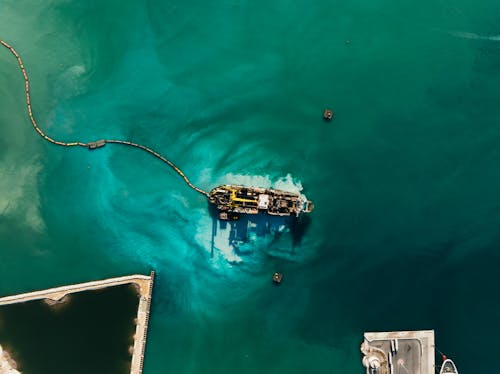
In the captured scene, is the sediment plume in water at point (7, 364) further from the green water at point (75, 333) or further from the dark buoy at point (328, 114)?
the dark buoy at point (328, 114)

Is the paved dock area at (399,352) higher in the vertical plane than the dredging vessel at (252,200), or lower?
lower

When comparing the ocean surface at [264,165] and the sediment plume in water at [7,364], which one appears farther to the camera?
the ocean surface at [264,165]

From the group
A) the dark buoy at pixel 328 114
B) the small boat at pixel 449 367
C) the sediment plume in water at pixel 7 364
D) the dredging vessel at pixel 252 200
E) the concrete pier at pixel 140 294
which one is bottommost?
the sediment plume in water at pixel 7 364

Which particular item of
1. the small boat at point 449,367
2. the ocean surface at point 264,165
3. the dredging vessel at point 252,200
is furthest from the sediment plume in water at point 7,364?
the small boat at point 449,367

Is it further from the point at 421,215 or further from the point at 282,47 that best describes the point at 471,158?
the point at 282,47

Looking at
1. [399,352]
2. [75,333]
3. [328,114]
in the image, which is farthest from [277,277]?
[75,333]

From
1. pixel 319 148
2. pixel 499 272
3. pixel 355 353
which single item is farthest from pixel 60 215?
pixel 499 272

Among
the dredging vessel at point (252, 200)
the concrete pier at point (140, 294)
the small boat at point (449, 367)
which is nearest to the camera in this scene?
the dredging vessel at point (252, 200)
